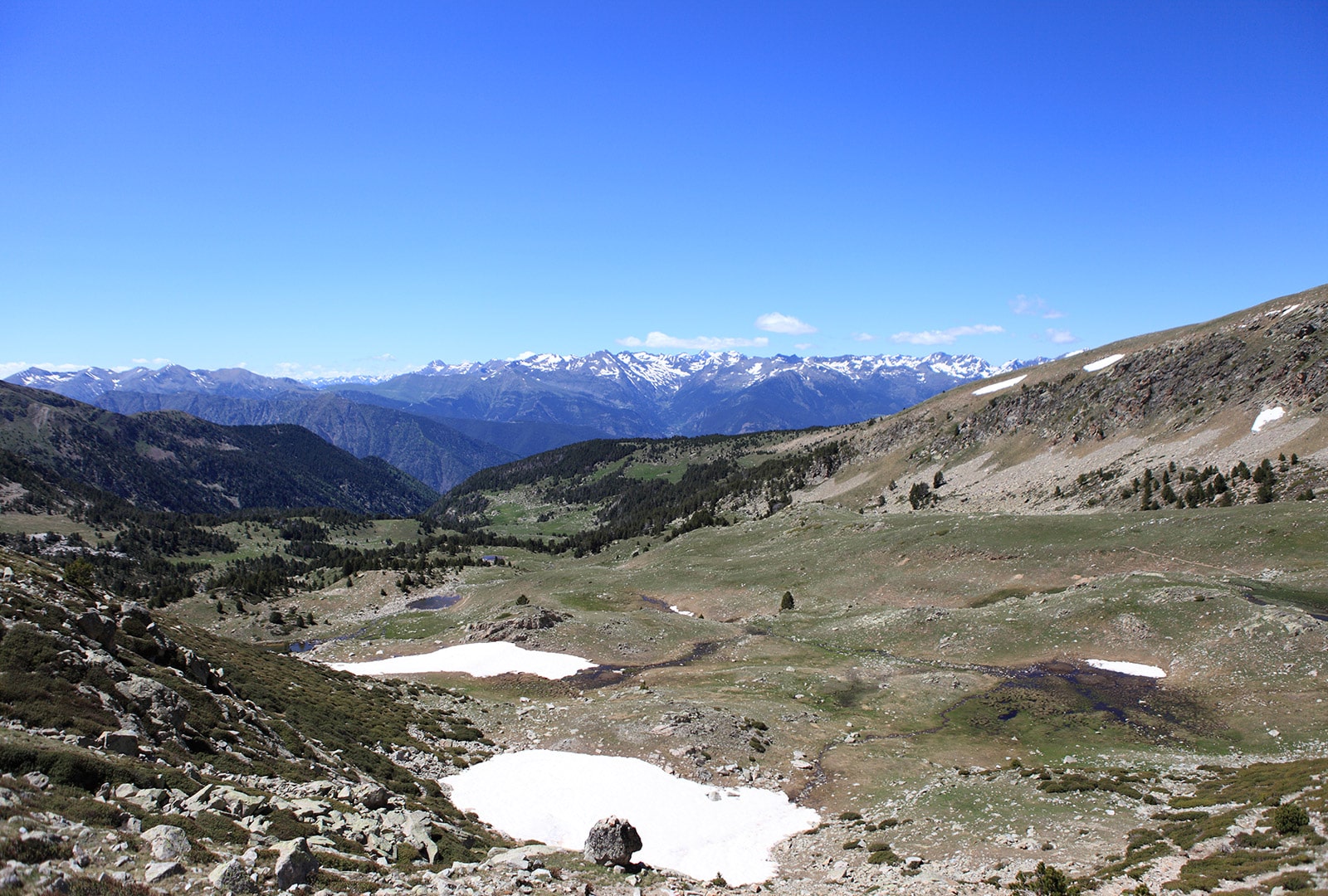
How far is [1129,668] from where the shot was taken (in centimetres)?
4512

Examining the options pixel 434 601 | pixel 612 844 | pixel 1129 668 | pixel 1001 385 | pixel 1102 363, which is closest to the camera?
pixel 612 844

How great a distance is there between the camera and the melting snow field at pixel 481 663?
2245 inches

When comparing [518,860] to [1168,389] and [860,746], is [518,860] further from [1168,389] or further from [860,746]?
[1168,389]

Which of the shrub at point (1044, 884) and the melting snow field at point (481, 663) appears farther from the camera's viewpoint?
the melting snow field at point (481, 663)

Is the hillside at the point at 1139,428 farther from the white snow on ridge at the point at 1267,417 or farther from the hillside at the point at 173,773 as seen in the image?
the hillside at the point at 173,773

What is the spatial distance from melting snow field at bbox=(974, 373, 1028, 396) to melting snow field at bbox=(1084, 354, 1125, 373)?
50.3 ft

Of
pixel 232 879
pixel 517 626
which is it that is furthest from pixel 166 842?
pixel 517 626

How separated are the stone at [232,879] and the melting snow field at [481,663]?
42748 millimetres

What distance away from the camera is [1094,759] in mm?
32125

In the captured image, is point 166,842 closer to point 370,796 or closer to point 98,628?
point 370,796

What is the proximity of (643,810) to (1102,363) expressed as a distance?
131 meters

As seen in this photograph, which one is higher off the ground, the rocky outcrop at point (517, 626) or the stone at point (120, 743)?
the stone at point (120, 743)

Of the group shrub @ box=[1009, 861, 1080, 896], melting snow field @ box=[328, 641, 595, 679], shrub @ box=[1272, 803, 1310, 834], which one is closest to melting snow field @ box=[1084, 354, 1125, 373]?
melting snow field @ box=[328, 641, 595, 679]

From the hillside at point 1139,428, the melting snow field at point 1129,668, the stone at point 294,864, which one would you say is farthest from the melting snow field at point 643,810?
the hillside at point 1139,428
